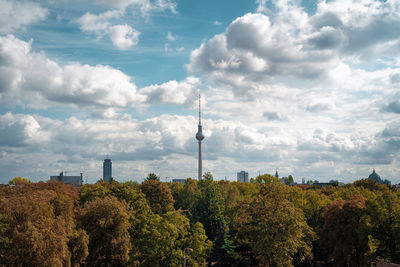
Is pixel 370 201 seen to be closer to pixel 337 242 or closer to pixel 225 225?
pixel 337 242

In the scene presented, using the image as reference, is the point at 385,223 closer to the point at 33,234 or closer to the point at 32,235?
the point at 33,234

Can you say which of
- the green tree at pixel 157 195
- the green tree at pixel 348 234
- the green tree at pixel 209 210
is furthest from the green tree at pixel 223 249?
the green tree at pixel 157 195

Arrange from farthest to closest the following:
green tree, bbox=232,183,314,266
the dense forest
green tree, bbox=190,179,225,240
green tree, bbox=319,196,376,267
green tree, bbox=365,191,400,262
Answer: green tree, bbox=190,179,225,240 < green tree, bbox=319,196,376,267 < green tree, bbox=232,183,314,266 < green tree, bbox=365,191,400,262 < the dense forest

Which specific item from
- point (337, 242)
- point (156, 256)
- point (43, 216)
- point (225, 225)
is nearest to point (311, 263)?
point (337, 242)

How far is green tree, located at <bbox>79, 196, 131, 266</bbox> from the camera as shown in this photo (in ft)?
167

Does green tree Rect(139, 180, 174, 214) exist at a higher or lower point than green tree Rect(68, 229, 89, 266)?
higher

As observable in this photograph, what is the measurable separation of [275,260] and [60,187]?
3811 cm

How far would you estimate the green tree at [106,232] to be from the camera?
5091 centimetres

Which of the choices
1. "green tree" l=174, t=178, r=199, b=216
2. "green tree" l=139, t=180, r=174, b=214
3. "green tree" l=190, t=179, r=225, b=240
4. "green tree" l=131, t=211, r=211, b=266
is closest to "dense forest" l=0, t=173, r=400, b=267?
"green tree" l=131, t=211, r=211, b=266

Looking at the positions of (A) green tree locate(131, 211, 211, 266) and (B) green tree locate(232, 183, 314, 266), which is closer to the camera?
(A) green tree locate(131, 211, 211, 266)

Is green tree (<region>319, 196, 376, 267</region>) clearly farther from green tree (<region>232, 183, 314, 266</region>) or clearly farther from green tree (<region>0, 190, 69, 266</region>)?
green tree (<region>0, 190, 69, 266</region>)

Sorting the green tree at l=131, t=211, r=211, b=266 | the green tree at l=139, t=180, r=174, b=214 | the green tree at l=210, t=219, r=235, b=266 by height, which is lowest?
the green tree at l=210, t=219, r=235, b=266

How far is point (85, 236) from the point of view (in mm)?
47812

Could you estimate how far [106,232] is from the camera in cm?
5159
